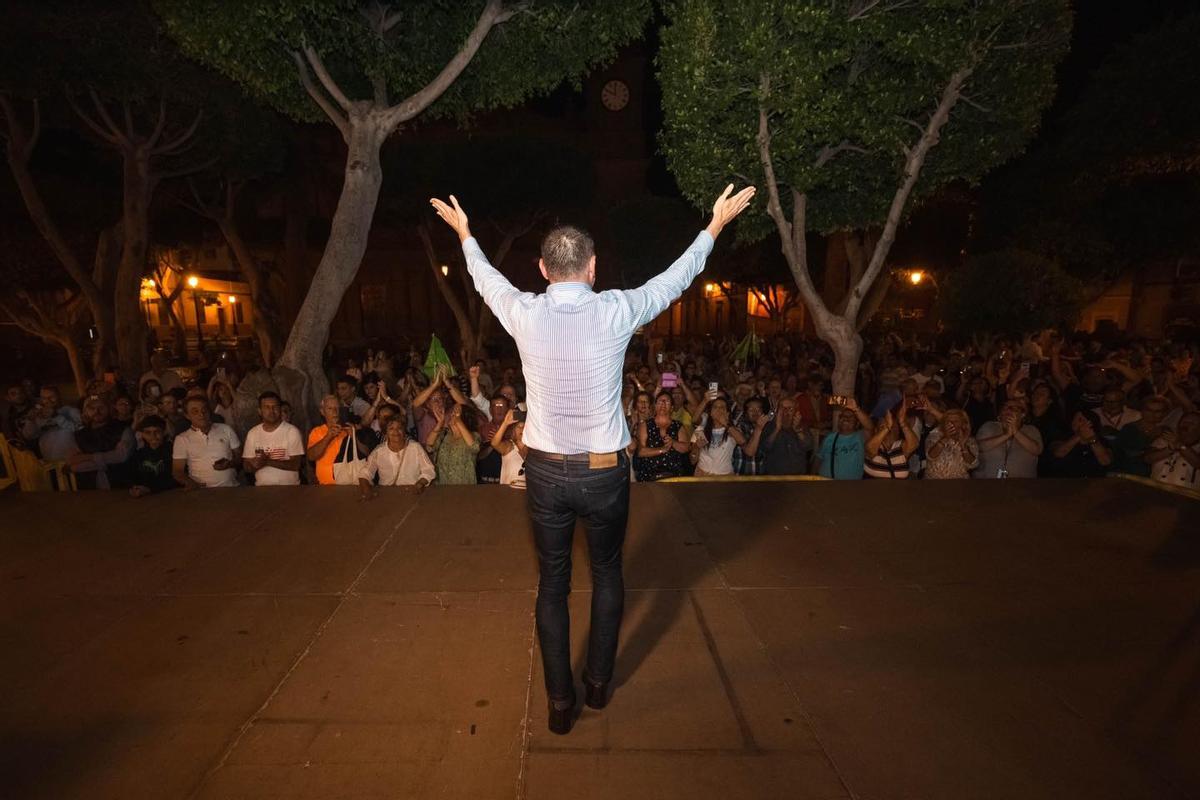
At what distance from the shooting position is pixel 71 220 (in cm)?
1463

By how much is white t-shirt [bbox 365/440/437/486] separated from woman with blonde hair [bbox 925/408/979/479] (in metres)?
4.75

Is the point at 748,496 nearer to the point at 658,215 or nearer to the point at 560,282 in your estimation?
the point at 560,282

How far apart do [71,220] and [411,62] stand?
1239 centimetres

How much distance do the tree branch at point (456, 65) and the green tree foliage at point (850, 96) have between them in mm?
1951

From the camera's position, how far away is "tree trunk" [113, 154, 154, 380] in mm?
11438

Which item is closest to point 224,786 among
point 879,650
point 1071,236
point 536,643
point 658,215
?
point 536,643

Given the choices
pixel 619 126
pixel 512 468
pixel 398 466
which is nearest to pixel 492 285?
pixel 512 468

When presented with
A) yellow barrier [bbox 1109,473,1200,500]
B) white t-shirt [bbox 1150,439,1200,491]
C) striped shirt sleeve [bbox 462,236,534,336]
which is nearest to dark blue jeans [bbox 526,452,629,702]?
striped shirt sleeve [bbox 462,236,534,336]

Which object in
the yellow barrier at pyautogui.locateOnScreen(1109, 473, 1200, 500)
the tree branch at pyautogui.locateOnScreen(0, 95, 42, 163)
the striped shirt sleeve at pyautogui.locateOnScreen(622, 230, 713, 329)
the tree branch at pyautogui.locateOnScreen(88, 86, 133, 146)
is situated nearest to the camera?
the striped shirt sleeve at pyautogui.locateOnScreen(622, 230, 713, 329)

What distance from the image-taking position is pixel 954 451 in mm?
5922

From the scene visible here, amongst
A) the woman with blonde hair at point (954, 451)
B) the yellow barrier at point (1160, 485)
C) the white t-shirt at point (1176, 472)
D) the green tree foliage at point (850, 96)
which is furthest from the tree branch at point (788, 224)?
the white t-shirt at point (1176, 472)

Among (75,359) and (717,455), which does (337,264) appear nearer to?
(717,455)

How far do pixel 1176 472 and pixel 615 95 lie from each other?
32.2m

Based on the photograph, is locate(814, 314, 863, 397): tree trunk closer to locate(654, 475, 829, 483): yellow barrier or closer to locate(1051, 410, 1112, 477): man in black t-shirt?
locate(654, 475, 829, 483): yellow barrier
